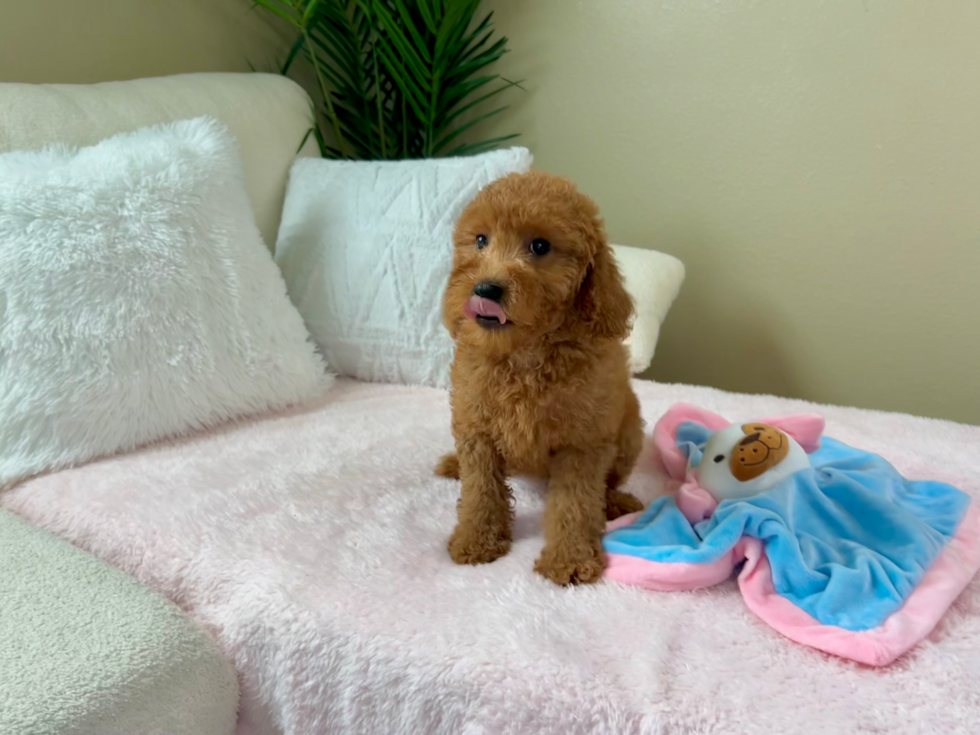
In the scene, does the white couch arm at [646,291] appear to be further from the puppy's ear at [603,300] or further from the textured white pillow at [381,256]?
the puppy's ear at [603,300]

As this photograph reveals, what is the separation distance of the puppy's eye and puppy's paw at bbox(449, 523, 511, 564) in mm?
414

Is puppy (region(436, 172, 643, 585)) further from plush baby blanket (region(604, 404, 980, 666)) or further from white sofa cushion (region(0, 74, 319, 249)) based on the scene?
white sofa cushion (region(0, 74, 319, 249))

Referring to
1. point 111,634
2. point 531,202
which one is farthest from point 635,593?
point 111,634

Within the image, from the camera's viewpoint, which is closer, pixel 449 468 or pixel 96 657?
pixel 96 657

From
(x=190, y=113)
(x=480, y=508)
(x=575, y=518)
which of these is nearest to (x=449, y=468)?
(x=480, y=508)

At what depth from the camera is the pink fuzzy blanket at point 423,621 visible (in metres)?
0.77

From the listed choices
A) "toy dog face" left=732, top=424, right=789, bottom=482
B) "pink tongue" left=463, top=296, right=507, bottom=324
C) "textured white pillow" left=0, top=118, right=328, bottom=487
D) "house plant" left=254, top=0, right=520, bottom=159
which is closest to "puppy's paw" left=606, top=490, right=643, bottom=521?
"toy dog face" left=732, top=424, right=789, bottom=482

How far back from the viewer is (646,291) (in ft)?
5.65

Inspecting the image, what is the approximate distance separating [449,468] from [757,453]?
52 cm

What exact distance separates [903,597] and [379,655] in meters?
0.65

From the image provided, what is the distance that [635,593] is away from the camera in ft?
3.15

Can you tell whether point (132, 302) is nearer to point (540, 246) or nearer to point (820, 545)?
point (540, 246)

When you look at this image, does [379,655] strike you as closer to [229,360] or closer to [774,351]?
[229,360]

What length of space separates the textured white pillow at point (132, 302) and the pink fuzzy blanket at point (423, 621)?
0.10m
